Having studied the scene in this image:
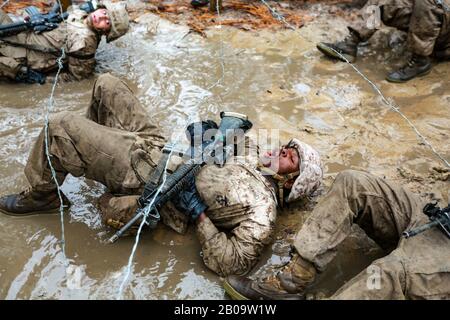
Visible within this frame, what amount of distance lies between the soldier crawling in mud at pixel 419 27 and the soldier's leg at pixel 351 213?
3000mm

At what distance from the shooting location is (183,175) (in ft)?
12.3

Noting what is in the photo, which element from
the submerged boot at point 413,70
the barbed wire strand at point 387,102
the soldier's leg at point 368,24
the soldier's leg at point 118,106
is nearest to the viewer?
the soldier's leg at point 118,106

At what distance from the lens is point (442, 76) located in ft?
19.6

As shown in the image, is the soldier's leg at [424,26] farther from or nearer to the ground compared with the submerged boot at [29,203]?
farther from the ground

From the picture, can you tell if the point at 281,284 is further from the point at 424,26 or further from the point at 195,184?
the point at 424,26

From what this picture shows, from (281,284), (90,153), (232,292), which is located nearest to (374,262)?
(281,284)

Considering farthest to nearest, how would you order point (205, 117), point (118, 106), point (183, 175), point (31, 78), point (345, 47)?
point (345, 47), point (31, 78), point (205, 117), point (118, 106), point (183, 175)

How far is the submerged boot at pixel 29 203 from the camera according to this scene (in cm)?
405

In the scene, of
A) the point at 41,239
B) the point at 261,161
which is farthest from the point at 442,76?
the point at 41,239

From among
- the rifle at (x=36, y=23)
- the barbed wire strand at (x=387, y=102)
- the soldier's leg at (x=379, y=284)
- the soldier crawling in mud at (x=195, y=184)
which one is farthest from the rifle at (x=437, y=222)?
the rifle at (x=36, y=23)

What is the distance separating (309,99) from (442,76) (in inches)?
71.6

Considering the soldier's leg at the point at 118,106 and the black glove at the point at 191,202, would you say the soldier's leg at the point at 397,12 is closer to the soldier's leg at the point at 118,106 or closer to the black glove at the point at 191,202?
the soldier's leg at the point at 118,106

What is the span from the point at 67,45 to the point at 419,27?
452 centimetres
